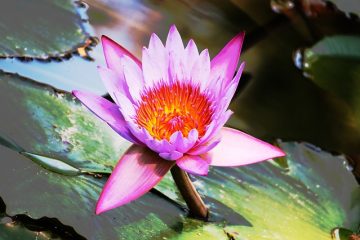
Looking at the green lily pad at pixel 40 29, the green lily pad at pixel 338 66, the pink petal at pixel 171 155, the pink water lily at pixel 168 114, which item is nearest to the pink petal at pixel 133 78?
the pink water lily at pixel 168 114

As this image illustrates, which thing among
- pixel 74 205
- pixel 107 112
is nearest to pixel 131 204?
pixel 74 205

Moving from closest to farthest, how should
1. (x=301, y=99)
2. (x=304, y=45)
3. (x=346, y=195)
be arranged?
(x=346, y=195) → (x=301, y=99) → (x=304, y=45)

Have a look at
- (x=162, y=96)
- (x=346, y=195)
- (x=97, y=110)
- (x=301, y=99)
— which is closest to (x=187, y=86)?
(x=162, y=96)

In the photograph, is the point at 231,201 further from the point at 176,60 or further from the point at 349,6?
the point at 349,6

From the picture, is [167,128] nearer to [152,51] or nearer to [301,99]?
[152,51]

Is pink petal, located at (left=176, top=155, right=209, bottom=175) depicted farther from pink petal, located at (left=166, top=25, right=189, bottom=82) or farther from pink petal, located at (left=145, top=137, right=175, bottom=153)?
pink petal, located at (left=166, top=25, right=189, bottom=82)

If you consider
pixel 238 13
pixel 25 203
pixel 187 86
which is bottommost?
pixel 25 203
